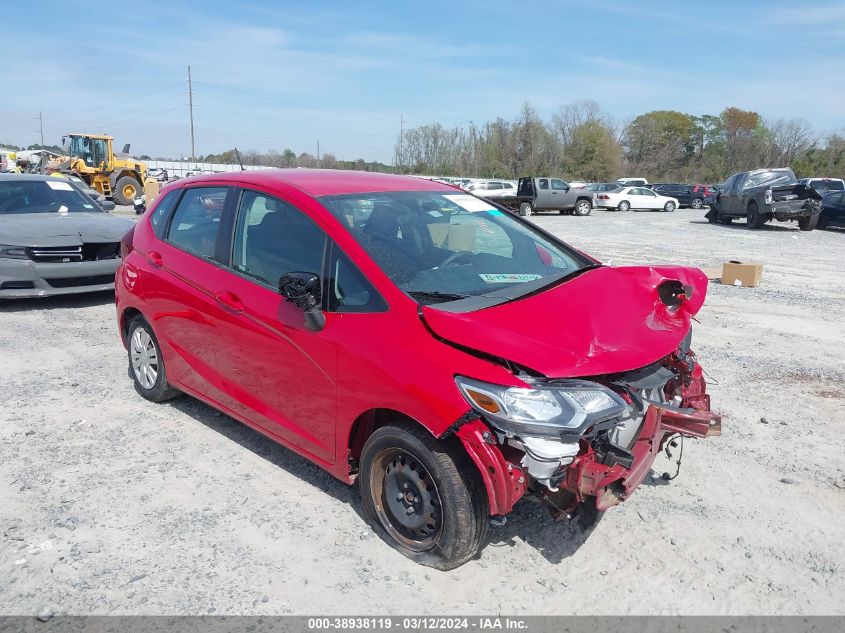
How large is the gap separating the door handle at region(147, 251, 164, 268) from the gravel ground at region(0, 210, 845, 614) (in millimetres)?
1122

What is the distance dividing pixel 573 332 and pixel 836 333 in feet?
20.5

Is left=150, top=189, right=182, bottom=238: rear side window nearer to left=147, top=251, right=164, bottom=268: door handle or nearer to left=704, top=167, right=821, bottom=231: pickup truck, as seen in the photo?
left=147, top=251, right=164, bottom=268: door handle

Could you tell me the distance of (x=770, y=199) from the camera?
2258 centimetres

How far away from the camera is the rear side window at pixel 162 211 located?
15.7ft

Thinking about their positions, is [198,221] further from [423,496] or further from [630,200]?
[630,200]

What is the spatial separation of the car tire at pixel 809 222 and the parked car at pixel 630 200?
14.7 metres

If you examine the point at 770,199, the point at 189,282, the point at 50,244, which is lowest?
the point at 50,244

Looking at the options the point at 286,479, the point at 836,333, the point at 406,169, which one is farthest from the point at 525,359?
the point at 406,169

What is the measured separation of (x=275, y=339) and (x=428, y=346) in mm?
1057

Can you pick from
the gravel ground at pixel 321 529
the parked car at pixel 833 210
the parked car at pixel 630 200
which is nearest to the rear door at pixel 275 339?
the gravel ground at pixel 321 529

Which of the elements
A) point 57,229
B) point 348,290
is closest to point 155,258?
point 348,290

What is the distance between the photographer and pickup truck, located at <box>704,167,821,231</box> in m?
22.2

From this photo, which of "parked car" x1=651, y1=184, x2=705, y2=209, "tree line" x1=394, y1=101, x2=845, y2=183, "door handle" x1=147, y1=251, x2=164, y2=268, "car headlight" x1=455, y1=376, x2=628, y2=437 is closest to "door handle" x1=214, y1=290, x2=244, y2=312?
"door handle" x1=147, y1=251, x2=164, y2=268

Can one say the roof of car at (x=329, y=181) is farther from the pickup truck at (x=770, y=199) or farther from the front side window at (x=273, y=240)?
the pickup truck at (x=770, y=199)
